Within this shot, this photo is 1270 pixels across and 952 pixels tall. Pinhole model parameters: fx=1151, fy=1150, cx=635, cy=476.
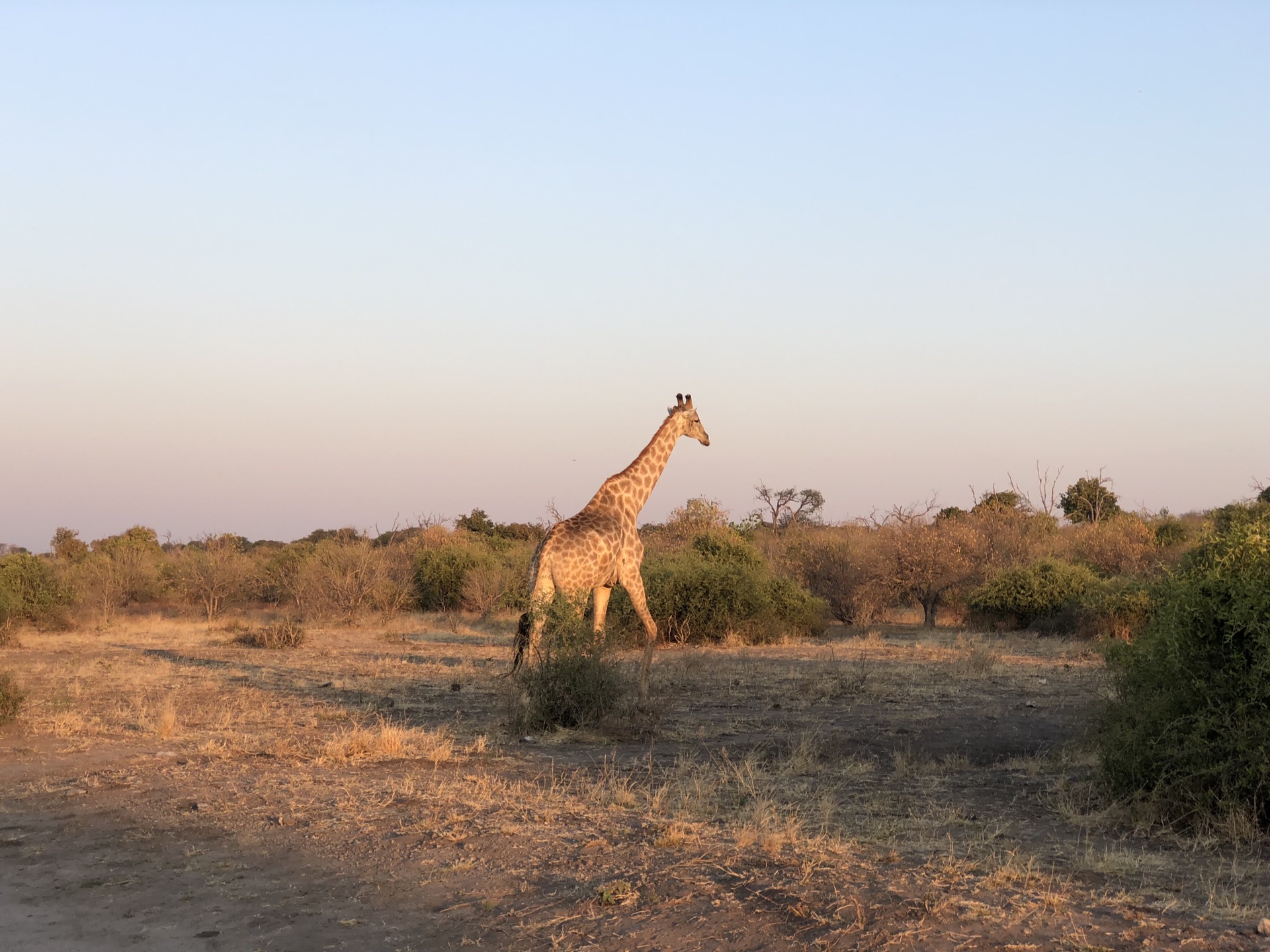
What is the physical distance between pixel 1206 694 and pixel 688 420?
26.9 ft

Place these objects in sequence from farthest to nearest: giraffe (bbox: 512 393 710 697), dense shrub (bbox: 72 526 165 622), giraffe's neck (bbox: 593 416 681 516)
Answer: dense shrub (bbox: 72 526 165 622) < giraffe's neck (bbox: 593 416 681 516) < giraffe (bbox: 512 393 710 697)

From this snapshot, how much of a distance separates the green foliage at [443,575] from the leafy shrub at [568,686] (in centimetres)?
1736

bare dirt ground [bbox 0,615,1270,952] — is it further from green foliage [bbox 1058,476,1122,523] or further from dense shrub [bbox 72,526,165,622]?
green foliage [bbox 1058,476,1122,523]

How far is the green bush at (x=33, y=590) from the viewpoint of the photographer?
2130cm

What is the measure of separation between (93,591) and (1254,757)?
79.9ft

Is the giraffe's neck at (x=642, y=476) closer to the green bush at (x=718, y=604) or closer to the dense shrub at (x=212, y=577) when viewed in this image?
the green bush at (x=718, y=604)

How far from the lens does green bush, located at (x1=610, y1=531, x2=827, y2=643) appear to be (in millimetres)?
19203

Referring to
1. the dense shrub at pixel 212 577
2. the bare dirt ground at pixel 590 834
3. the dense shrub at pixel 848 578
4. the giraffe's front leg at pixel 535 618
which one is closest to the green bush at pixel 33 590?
the dense shrub at pixel 212 577

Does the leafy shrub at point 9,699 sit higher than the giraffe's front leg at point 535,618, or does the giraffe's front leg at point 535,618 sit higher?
the giraffe's front leg at point 535,618

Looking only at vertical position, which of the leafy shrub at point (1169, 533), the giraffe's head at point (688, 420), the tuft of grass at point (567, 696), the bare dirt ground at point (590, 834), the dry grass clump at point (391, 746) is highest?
the giraffe's head at point (688, 420)

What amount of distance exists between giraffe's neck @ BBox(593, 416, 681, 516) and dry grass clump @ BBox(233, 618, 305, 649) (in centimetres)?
805

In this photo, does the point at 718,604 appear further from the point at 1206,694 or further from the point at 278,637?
the point at 1206,694

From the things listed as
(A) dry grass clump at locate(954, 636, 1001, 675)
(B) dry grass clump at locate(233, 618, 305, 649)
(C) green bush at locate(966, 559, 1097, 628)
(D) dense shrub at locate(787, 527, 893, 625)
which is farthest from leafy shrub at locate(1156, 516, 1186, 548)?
(B) dry grass clump at locate(233, 618, 305, 649)

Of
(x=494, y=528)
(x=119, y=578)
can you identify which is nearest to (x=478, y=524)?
(x=494, y=528)
